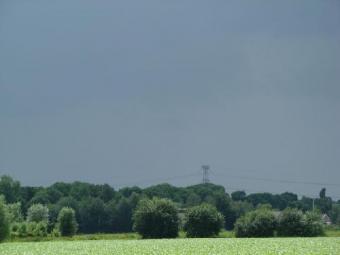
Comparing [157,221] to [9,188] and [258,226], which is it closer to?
[258,226]

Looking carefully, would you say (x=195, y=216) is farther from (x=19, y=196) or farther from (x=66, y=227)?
(x=19, y=196)

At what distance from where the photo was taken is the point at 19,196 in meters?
150

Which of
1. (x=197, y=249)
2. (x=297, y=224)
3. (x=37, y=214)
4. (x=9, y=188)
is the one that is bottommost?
(x=197, y=249)

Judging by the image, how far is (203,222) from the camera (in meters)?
79.1

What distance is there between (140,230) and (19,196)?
251 feet

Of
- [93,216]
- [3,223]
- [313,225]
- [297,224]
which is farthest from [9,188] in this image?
[3,223]

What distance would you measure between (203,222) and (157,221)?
17.8 ft

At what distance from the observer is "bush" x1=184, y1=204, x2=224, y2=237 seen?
78.9 meters

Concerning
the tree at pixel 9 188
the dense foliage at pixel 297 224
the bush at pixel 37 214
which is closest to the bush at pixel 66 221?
the bush at pixel 37 214

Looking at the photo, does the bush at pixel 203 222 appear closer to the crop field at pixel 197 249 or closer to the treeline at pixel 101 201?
the crop field at pixel 197 249

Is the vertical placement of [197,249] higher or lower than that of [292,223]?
lower

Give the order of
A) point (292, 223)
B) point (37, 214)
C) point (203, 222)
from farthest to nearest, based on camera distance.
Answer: point (37, 214) < point (203, 222) < point (292, 223)

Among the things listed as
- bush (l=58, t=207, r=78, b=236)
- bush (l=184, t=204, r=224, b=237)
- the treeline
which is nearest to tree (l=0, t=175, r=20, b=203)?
the treeline

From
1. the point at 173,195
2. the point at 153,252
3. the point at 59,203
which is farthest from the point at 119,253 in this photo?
the point at 173,195
